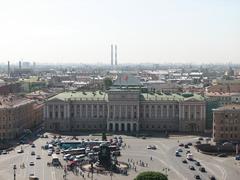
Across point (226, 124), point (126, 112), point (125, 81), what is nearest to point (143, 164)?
point (226, 124)

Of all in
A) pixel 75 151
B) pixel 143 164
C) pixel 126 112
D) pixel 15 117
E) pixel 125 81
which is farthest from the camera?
pixel 125 81

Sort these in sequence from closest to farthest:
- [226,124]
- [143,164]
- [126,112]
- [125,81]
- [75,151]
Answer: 1. [143,164]
2. [75,151]
3. [226,124]
4. [126,112]
5. [125,81]


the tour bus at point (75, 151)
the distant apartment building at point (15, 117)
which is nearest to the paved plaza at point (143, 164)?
the tour bus at point (75, 151)

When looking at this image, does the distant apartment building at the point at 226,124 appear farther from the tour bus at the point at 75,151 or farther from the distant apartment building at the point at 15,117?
the distant apartment building at the point at 15,117

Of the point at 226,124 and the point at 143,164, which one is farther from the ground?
the point at 226,124

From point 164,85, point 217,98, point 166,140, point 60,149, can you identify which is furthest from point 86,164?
point 164,85

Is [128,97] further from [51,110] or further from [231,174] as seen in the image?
[231,174]

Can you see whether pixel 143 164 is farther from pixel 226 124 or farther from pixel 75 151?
pixel 226 124
